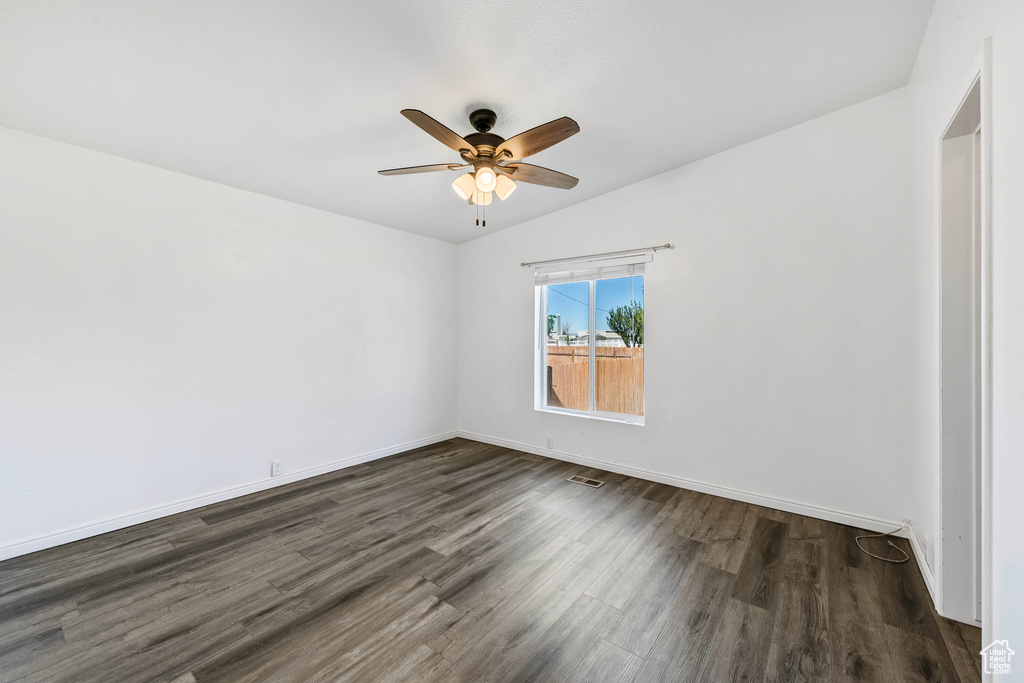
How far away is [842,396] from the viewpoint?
266 cm

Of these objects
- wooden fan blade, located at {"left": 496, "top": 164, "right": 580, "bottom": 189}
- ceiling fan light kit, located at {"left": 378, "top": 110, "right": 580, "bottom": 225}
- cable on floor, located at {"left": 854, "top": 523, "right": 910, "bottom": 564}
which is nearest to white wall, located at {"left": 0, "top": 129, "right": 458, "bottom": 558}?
ceiling fan light kit, located at {"left": 378, "top": 110, "right": 580, "bottom": 225}

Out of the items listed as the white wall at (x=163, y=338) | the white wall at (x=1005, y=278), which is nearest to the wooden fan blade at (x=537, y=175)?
the white wall at (x=1005, y=278)

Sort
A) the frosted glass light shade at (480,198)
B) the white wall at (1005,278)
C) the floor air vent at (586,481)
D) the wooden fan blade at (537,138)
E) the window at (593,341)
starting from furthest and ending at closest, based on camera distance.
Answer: the window at (593,341), the floor air vent at (586,481), the frosted glass light shade at (480,198), the wooden fan blade at (537,138), the white wall at (1005,278)

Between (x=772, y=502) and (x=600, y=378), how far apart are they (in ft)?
5.62

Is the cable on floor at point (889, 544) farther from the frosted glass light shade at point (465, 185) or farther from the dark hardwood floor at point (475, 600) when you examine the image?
the frosted glass light shade at point (465, 185)

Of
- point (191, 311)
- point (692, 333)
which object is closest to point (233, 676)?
point (191, 311)

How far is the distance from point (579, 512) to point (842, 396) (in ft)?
6.47

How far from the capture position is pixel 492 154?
7.45 ft

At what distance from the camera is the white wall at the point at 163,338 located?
2332 mm

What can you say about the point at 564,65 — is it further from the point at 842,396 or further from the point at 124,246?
the point at 124,246

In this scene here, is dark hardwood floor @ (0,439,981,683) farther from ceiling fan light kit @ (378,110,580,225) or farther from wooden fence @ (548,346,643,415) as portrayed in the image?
ceiling fan light kit @ (378,110,580,225)

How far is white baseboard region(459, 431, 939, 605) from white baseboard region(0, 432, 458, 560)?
6.53ft

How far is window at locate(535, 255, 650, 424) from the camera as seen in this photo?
373 centimetres

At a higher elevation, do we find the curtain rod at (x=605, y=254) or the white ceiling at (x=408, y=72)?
the white ceiling at (x=408, y=72)
